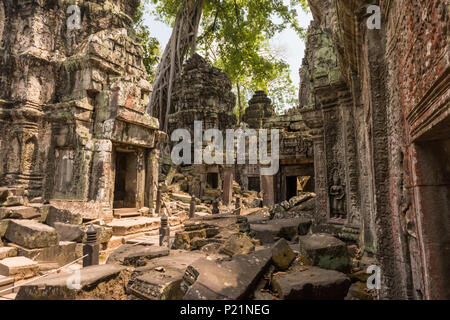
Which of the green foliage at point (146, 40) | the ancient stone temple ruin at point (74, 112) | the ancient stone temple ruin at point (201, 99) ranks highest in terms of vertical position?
the green foliage at point (146, 40)

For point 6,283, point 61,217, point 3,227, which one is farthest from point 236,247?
point 3,227

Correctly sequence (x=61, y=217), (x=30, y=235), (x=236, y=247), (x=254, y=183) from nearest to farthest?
(x=236, y=247) < (x=30, y=235) < (x=61, y=217) < (x=254, y=183)

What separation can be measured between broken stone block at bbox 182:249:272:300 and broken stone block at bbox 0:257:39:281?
296 centimetres

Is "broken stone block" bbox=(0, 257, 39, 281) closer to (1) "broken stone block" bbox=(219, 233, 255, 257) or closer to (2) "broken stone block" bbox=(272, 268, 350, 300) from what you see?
(1) "broken stone block" bbox=(219, 233, 255, 257)

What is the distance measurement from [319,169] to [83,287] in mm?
4471

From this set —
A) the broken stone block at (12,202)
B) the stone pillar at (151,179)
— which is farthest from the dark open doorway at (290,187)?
the broken stone block at (12,202)

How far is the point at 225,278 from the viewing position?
238 centimetres

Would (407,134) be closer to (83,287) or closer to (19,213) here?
(83,287)

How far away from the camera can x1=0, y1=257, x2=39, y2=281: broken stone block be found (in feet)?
12.5

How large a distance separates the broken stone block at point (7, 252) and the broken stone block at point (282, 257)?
453 centimetres

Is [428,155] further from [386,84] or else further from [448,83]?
[386,84]

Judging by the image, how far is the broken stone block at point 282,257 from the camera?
3.02 meters

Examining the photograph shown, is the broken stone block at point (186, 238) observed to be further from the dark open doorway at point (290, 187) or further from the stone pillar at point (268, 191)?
the dark open doorway at point (290, 187)

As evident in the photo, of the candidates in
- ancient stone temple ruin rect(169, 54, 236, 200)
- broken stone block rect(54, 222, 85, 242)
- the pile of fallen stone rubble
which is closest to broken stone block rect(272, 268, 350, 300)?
the pile of fallen stone rubble
